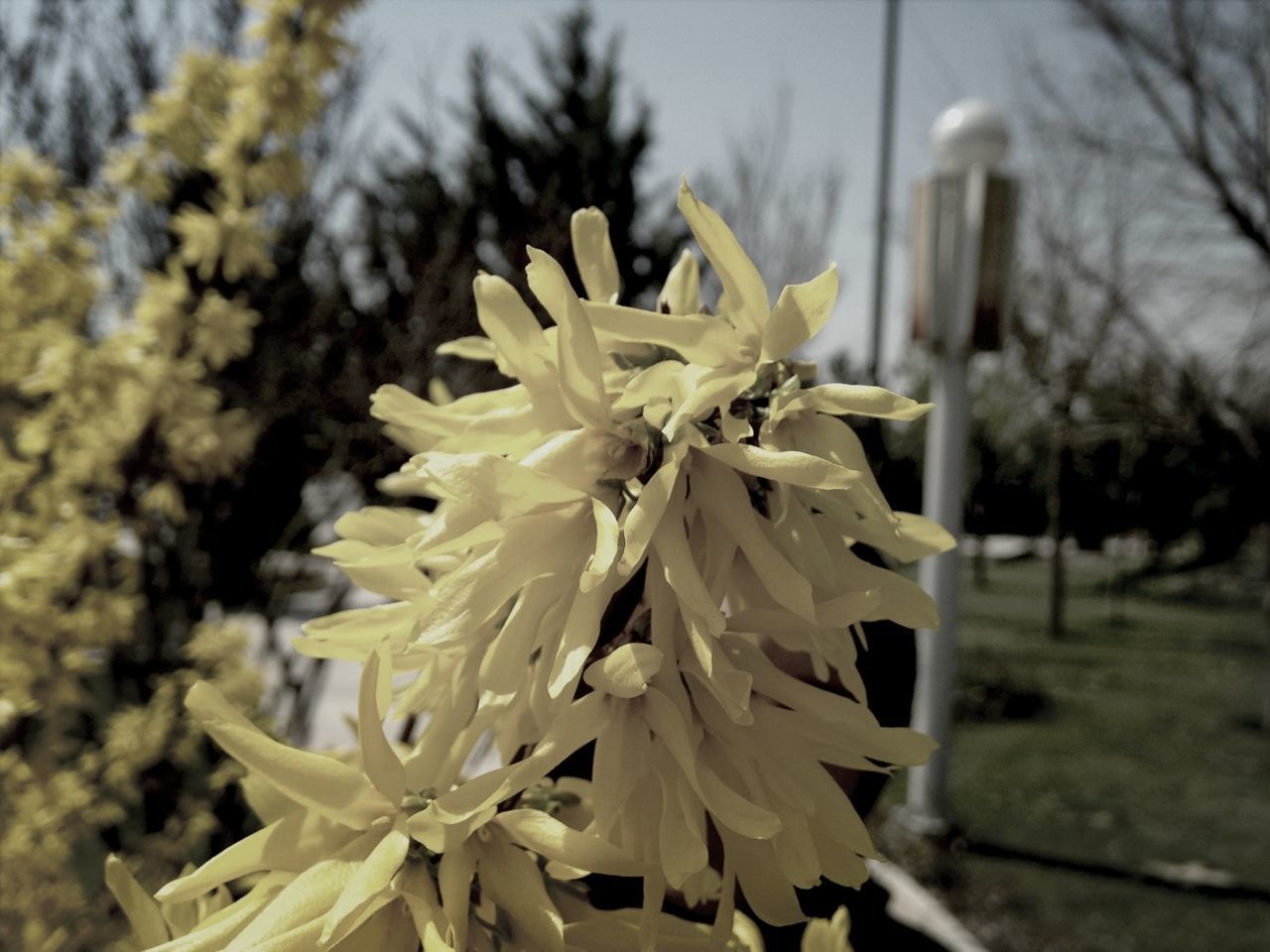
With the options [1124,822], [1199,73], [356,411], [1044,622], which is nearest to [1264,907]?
[1124,822]

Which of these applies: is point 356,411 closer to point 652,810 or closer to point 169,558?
point 169,558

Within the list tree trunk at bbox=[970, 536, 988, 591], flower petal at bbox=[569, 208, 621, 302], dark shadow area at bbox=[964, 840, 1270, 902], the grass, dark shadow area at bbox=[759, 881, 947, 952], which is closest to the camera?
flower petal at bbox=[569, 208, 621, 302]

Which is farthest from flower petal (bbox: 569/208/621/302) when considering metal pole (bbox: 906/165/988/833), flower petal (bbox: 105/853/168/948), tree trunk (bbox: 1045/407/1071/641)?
tree trunk (bbox: 1045/407/1071/641)

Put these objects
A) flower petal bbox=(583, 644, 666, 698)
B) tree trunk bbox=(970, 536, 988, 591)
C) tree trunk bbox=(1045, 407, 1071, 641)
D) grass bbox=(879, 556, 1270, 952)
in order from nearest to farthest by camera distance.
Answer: flower petal bbox=(583, 644, 666, 698) → grass bbox=(879, 556, 1270, 952) → tree trunk bbox=(1045, 407, 1071, 641) → tree trunk bbox=(970, 536, 988, 591)

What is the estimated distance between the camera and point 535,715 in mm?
442

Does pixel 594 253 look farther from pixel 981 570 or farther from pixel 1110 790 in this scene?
pixel 981 570

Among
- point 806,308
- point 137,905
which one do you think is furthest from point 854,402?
point 137,905

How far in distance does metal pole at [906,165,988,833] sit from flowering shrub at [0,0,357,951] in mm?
2827

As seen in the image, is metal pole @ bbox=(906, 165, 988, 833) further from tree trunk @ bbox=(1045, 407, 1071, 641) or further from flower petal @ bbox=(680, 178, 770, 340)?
flower petal @ bbox=(680, 178, 770, 340)

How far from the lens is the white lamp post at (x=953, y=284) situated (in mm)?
3771

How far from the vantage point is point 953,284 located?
3832mm

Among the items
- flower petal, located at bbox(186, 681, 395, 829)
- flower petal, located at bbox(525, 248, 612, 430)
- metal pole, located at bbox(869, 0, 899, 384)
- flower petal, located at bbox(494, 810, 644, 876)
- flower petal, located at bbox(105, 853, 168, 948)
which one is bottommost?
flower petal, located at bbox(105, 853, 168, 948)

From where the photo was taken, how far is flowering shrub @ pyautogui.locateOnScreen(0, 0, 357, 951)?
1.26m

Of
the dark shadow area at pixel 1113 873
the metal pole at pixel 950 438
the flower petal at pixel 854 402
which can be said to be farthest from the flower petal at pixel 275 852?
the dark shadow area at pixel 1113 873
